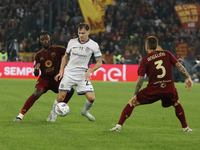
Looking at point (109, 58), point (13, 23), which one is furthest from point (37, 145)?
point (13, 23)

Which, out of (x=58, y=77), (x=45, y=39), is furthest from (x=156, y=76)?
(x=45, y=39)

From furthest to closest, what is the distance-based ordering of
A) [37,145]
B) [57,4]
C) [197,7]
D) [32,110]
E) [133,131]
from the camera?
[57,4], [197,7], [32,110], [133,131], [37,145]

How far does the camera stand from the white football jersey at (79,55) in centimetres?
835

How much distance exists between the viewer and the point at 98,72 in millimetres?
25500

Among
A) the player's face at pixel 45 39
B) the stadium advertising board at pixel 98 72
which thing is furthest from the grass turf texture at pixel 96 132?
the stadium advertising board at pixel 98 72

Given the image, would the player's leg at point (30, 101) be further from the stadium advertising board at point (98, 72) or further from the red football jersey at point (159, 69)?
the stadium advertising board at point (98, 72)

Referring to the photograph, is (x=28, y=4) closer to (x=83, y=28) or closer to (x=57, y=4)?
(x=57, y=4)

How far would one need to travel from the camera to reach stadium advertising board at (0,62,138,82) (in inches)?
988

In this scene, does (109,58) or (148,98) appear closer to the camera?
(148,98)

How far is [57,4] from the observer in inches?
1214

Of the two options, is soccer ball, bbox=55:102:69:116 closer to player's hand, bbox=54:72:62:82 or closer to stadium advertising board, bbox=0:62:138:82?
player's hand, bbox=54:72:62:82

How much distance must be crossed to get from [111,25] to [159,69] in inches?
999

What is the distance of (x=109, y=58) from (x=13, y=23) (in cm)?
741

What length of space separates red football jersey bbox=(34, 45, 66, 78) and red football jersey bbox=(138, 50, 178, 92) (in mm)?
2554
